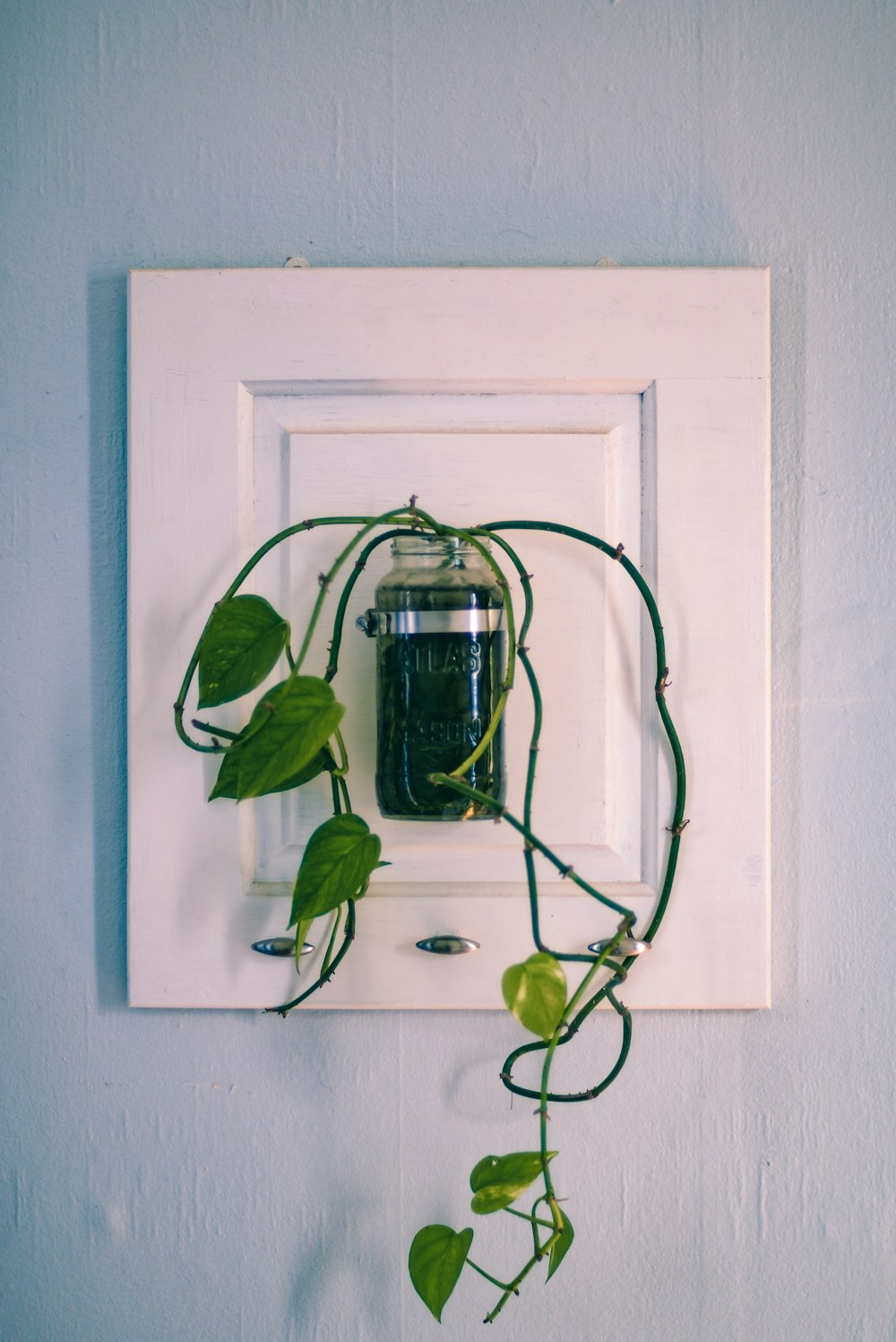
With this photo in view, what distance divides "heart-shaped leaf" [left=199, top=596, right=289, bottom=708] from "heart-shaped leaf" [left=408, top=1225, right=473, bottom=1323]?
1.40 ft

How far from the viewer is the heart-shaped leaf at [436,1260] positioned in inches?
26.4

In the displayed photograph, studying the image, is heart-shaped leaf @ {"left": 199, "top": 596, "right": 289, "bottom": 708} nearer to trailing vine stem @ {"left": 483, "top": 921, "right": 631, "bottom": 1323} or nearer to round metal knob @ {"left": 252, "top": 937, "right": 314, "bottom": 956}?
round metal knob @ {"left": 252, "top": 937, "right": 314, "bottom": 956}

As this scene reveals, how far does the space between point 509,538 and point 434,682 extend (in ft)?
0.50

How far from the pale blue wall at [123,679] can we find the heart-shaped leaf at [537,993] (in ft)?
0.54

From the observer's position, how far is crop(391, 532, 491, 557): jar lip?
2.30ft

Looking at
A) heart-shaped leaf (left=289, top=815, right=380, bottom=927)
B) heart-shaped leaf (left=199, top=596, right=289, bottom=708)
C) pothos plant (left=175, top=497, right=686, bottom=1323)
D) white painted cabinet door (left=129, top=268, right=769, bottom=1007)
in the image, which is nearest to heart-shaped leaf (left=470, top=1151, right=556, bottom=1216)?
pothos plant (left=175, top=497, right=686, bottom=1323)

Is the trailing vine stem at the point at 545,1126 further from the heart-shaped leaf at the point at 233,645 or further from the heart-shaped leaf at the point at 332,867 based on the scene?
the heart-shaped leaf at the point at 233,645

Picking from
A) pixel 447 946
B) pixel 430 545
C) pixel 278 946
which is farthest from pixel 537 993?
pixel 430 545

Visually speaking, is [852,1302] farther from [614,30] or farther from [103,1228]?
[614,30]

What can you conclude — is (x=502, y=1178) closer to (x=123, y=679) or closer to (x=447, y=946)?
(x=447, y=946)

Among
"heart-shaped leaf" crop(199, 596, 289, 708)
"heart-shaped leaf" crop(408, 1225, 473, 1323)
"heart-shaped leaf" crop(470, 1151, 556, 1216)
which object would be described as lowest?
"heart-shaped leaf" crop(408, 1225, 473, 1323)

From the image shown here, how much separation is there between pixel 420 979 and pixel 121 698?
0.35 m

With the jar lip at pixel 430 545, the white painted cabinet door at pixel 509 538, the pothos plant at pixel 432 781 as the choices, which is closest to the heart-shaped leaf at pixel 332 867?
the pothos plant at pixel 432 781

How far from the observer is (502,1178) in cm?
67
